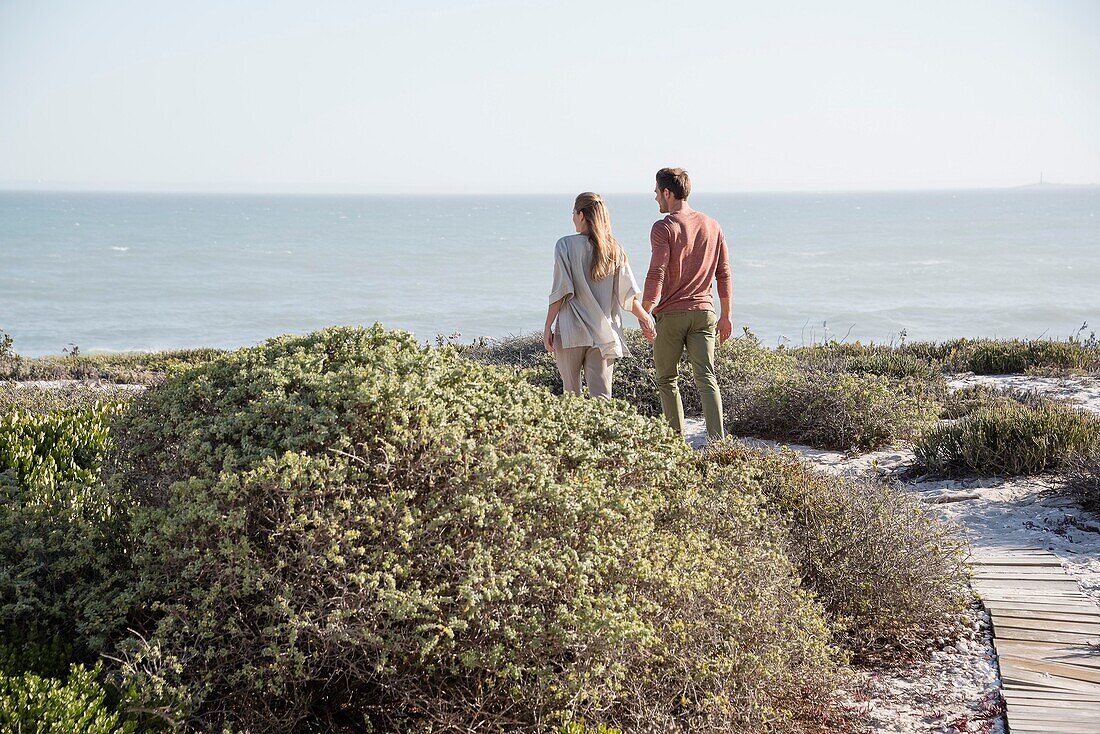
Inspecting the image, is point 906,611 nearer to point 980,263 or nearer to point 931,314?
point 931,314

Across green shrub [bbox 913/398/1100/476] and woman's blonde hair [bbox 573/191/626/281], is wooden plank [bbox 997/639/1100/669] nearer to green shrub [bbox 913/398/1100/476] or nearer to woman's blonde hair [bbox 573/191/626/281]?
green shrub [bbox 913/398/1100/476]

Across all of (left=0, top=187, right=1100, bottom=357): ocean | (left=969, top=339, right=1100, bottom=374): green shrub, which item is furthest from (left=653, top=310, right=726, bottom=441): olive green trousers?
(left=0, top=187, right=1100, bottom=357): ocean

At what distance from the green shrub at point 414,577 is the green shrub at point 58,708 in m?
0.14

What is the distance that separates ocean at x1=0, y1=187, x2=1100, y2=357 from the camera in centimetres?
3878

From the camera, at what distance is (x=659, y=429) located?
3.88 meters

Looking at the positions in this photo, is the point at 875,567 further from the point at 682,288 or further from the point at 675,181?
the point at 675,181

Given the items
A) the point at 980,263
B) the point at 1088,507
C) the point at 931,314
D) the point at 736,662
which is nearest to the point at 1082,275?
the point at 980,263

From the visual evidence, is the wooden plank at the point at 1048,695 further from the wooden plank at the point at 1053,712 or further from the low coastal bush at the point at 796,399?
the low coastal bush at the point at 796,399

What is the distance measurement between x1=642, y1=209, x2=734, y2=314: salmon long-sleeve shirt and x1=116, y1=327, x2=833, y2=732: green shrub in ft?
10.5

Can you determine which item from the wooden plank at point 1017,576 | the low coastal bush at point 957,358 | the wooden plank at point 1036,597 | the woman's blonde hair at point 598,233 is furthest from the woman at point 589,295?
the low coastal bush at point 957,358

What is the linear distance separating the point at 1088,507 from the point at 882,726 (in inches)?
130

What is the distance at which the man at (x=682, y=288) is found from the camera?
6355 millimetres

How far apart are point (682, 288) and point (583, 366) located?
94 centimetres

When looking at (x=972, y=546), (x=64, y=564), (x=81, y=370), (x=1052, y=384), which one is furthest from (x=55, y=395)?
(x=1052, y=384)
